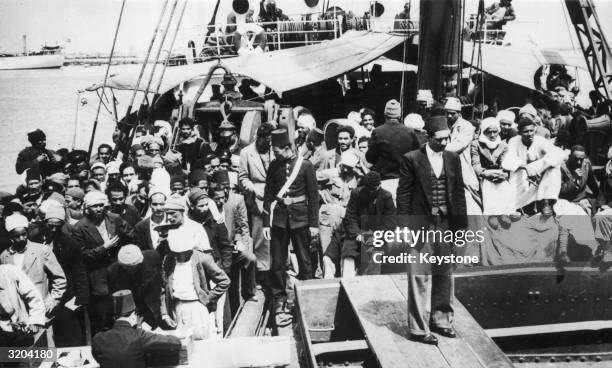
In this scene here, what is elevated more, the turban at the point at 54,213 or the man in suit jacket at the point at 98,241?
the turban at the point at 54,213

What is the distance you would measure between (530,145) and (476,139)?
0.73m

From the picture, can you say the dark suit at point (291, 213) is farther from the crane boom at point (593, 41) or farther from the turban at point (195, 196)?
the crane boom at point (593, 41)

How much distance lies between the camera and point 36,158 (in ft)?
28.1

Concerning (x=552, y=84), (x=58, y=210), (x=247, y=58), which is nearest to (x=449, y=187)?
(x=58, y=210)

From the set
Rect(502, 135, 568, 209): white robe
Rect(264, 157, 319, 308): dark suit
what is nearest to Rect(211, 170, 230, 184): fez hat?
Rect(264, 157, 319, 308): dark suit

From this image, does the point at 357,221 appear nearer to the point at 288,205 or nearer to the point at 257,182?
the point at 288,205

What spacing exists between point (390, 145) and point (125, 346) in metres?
3.49

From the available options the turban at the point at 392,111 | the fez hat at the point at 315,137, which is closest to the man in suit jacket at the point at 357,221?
the turban at the point at 392,111

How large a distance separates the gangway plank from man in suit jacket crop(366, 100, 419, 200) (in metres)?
1.49

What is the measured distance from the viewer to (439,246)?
408 cm

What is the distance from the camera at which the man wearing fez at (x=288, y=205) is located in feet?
19.8

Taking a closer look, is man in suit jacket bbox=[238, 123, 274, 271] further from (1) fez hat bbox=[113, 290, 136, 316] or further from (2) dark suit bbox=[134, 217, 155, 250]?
(1) fez hat bbox=[113, 290, 136, 316]

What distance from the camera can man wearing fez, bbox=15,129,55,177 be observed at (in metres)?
8.41

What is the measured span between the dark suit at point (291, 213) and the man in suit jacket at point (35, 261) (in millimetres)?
2137
